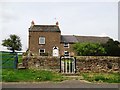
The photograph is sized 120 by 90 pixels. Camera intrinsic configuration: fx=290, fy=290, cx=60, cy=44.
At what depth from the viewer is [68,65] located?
24.6 meters

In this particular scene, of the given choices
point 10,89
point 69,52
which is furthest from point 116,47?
point 10,89

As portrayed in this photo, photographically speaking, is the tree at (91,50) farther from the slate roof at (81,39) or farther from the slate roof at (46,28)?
the slate roof at (81,39)

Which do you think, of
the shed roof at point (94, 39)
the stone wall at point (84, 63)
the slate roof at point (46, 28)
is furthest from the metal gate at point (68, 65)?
the shed roof at point (94, 39)

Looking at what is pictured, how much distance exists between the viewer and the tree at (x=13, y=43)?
6066 cm

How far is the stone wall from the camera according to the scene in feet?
82.3

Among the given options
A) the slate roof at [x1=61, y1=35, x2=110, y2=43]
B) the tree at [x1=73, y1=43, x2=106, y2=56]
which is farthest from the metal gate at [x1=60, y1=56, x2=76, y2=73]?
the slate roof at [x1=61, y1=35, x2=110, y2=43]

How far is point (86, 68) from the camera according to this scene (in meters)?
25.2

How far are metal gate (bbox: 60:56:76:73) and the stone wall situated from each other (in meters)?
0.29

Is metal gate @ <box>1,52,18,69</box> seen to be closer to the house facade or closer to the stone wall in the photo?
the stone wall

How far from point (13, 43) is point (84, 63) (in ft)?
126

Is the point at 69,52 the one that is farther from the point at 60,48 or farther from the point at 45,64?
the point at 45,64

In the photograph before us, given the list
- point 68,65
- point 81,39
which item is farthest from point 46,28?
point 68,65

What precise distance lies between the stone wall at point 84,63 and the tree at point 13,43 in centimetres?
3518

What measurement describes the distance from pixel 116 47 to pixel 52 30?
1460 centimetres
